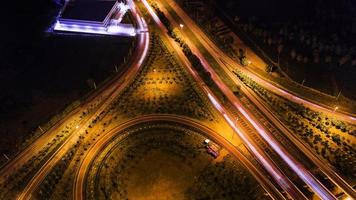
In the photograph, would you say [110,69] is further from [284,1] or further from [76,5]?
[284,1]

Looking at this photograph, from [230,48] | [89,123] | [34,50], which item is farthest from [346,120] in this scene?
[34,50]

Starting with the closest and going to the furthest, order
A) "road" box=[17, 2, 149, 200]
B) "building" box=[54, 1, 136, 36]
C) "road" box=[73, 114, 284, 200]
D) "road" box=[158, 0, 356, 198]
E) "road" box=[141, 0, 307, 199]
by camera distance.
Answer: "road" box=[141, 0, 307, 199] → "road" box=[73, 114, 284, 200] → "road" box=[158, 0, 356, 198] → "road" box=[17, 2, 149, 200] → "building" box=[54, 1, 136, 36]

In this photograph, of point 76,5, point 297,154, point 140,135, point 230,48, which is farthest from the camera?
point 76,5

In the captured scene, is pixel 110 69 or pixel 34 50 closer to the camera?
pixel 110 69

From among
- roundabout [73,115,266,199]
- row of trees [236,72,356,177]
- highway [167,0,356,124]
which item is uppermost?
highway [167,0,356,124]

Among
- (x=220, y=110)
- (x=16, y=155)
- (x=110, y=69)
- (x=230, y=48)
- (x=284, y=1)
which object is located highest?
(x=284, y=1)

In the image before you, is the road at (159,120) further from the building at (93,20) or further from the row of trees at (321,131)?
the building at (93,20)

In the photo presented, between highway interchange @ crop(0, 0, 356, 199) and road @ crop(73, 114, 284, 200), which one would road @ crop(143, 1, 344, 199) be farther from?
road @ crop(73, 114, 284, 200)

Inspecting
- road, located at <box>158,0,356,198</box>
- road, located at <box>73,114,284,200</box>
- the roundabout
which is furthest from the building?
the roundabout
